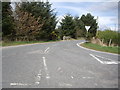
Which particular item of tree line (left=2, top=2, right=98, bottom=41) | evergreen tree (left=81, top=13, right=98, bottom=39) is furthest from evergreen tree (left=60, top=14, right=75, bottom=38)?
evergreen tree (left=81, top=13, right=98, bottom=39)

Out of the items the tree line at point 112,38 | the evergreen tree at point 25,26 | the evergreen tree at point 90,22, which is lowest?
the tree line at point 112,38

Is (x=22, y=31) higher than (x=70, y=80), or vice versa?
(x=22, y=31)

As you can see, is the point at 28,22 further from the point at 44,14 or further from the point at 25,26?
the point at 44,14

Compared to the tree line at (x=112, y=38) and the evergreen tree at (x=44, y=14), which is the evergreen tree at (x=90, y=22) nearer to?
the evergreen tree at (x=44, y=14)

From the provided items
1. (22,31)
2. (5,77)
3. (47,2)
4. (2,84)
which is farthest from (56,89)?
(47,2)

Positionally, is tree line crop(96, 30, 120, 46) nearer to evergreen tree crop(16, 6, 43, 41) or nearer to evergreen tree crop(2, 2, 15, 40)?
evergreen tree crop(16, 6, 43, 41)

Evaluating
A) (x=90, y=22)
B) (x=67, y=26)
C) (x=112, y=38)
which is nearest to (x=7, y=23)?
(x=112, y=38)

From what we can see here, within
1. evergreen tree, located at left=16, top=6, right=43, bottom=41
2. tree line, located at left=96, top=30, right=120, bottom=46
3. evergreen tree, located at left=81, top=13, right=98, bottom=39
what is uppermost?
evergreen tree, located at left=81, top=13, right=98, bottom=39

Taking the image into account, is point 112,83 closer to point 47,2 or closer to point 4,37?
point 4,37

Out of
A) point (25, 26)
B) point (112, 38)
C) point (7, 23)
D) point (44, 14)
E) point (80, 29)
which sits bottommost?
point (112, 38)

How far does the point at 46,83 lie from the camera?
220 inches

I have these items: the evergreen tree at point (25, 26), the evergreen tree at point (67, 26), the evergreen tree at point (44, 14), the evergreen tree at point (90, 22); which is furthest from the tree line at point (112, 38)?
the evergreen tree at point (90, 22)

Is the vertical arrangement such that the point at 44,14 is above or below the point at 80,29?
→ above

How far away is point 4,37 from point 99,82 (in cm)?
2688
